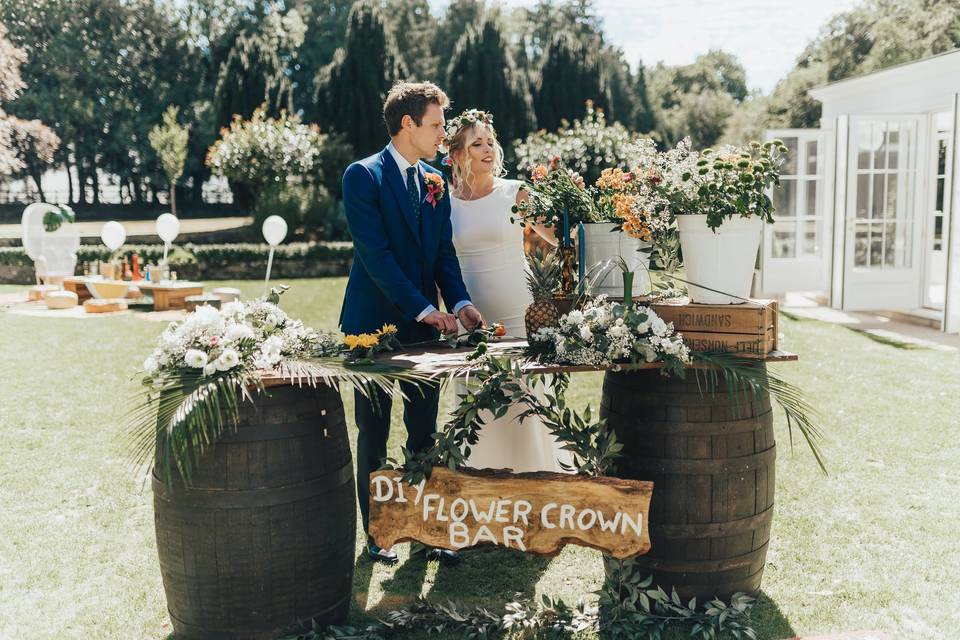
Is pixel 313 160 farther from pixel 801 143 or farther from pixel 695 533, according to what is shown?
pixel 695 533

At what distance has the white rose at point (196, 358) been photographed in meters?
2.31

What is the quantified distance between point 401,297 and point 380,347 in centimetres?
24

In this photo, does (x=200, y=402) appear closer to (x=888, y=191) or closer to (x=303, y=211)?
(x=888, y=191)

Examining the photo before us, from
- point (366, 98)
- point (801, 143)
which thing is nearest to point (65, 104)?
point (366, 98)

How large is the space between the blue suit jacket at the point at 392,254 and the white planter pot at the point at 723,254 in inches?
37.2

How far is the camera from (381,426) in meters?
3.12

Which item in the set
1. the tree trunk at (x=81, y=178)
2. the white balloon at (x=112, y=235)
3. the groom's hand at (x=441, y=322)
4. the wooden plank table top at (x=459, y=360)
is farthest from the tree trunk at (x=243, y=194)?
the wooden plank table top at (x=459, y=360)

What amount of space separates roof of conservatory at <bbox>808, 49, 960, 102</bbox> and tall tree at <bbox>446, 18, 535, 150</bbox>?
13.1m

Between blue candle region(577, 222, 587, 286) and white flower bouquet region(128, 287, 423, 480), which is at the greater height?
blue candle region(577, 222, 587, 286)

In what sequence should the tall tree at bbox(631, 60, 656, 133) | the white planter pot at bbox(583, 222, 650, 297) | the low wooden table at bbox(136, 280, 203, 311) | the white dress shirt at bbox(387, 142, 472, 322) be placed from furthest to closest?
1. the tall tree at bbox(631, 60, 656, 133)
2. the low wooden table at bbox(136, 280, 203, 311)
3. the white dress shirt at bbox(387, 142, 472, 322)
4. the white planter pot at bbox(583, 222, 650, 297)

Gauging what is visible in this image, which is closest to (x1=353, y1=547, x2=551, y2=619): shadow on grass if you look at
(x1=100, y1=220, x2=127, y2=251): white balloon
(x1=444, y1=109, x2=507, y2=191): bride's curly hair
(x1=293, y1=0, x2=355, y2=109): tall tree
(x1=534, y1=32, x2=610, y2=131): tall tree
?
(x1=444, y1=109, x2=507, y2=191): bride's curly hair

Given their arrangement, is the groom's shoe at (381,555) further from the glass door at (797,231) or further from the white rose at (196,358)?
the glass door at (797,231)

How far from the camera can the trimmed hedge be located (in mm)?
15641

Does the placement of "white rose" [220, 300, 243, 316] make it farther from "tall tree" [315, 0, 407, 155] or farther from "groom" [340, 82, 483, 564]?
"tall tree" [315, 0, 407, 155]
